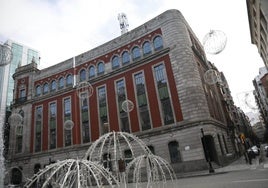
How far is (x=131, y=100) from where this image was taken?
27344mm

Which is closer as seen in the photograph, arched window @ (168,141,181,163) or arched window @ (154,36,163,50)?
arched window @ (168,141,181,163)

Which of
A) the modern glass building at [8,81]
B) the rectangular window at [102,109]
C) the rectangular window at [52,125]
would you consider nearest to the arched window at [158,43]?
the rectangular window at [102,109]

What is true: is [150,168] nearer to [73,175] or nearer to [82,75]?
[73,175]

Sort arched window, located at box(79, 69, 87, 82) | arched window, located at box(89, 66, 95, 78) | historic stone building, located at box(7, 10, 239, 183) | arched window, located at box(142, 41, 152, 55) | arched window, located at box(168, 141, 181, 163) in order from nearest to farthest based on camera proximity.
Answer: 1. arched window, located at box(168, 141, 181, 163)
2. historic stone building, located at box(7, 10, 239, 183)
3. arched window, located at box(142, 41, 152, 55)
4. arched window, located at box(89, 66, 95, 78)
5. arched window, located at box(79, 69, 87, 82)

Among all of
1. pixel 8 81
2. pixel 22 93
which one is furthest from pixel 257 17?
pixel 8 81

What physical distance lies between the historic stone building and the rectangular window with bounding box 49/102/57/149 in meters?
0.15

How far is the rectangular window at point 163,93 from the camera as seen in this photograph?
960 inches

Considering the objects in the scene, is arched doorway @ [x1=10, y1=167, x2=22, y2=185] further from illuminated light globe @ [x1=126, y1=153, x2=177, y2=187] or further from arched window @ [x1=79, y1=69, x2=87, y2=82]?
illuminated light globe @ [x1=126, y1=153, x2=177, y2=187]

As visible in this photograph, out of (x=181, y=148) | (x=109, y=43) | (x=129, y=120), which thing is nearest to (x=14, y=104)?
(x=109, y=43)

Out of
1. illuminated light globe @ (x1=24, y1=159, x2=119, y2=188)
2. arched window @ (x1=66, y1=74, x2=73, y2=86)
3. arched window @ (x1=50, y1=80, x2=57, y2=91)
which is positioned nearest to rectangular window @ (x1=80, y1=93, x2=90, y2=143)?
arched window @ (x1=66, y1=74, x2=73, y2=86)

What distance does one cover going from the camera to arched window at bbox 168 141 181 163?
2277 cm

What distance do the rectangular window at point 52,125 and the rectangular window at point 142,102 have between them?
14.8 m

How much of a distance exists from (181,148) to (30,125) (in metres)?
25.3

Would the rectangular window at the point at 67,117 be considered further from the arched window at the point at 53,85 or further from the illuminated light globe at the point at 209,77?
the illuminated light globe at the point at 209,77
